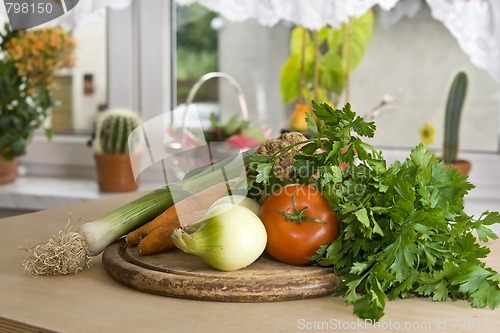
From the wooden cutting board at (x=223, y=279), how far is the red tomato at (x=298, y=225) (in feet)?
0.07

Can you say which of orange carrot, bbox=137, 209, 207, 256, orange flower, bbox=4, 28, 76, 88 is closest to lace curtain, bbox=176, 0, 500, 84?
orange flower, bbox=4, 28, 76, 88

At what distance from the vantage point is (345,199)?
79 cm

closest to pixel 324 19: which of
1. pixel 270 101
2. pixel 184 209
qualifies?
pixel 270 101

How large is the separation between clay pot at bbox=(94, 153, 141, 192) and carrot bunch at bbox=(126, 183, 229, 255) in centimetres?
108

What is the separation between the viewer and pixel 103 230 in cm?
92

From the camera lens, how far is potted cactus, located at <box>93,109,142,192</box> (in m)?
1.98

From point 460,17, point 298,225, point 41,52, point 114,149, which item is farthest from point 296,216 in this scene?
point 41,52

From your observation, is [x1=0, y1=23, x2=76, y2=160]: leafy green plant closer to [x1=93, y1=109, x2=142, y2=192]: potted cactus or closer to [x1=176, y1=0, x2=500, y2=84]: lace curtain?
[x1=93, y1=109, x2=142, y2=192]: potted cactus

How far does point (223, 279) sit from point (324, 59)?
137 centimetres

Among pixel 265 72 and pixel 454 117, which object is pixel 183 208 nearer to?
pixel 454 117

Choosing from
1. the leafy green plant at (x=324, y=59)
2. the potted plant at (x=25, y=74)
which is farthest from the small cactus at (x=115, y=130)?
the leafy green plant at (x=324, y=59)

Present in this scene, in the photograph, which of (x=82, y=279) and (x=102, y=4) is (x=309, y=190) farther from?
(x=102, y=4)

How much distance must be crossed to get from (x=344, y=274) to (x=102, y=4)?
1.44m

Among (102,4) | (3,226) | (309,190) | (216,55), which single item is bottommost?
(3,226)
